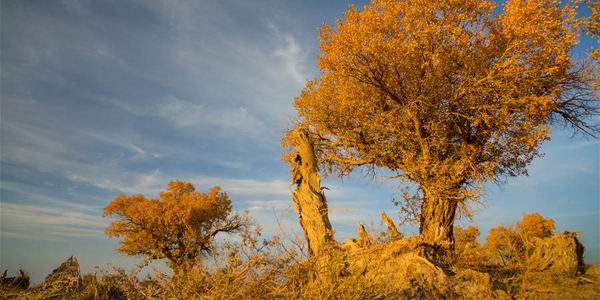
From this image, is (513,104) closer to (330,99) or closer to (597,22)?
(597,22)

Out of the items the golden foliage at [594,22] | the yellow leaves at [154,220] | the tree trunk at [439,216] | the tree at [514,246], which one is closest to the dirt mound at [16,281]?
the yellow leaves at [154,220]

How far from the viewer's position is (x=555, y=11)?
13.8m

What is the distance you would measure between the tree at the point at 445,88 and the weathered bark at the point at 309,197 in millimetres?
4755

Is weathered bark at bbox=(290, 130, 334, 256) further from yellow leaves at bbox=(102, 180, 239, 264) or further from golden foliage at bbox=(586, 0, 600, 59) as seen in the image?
yellow leaves at bbox=(102, 180, 239, 264)

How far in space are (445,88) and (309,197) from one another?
876 centimetres

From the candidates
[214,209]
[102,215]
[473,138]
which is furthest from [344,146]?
[102,215]

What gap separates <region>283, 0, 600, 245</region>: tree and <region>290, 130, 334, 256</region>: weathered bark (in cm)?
475

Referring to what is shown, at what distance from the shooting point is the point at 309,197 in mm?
9914

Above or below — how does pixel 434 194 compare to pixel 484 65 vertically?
below

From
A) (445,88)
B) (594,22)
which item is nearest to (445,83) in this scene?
(445,88)

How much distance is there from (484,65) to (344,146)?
6928 mm

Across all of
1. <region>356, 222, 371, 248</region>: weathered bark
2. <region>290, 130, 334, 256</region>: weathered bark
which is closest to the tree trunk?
<region>356, 222, 371, 248</region>: weathered bark

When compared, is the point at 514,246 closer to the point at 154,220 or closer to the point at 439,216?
the point at 439,216

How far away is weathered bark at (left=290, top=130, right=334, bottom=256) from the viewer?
9.38m
